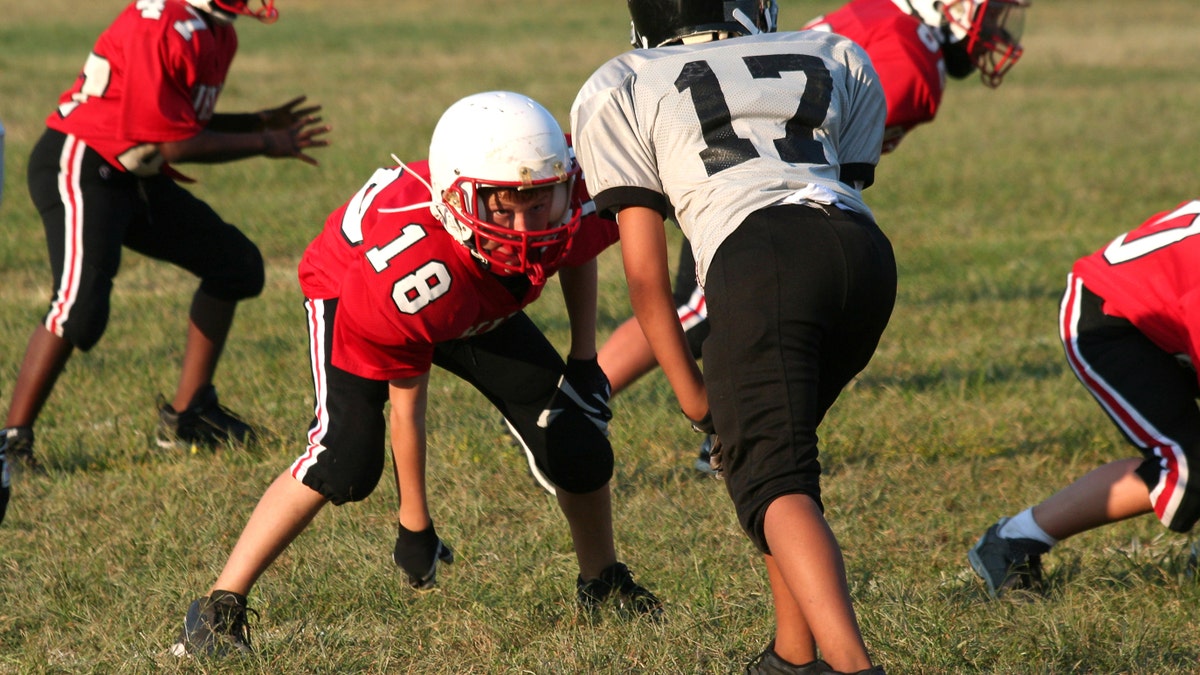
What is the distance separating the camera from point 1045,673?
3.21 m

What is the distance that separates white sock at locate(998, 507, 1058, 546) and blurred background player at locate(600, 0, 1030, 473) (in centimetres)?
126

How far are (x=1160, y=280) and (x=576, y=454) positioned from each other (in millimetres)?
1640

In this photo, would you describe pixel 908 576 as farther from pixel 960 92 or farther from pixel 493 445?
pixel 960 92

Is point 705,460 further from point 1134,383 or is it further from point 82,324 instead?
point 82,324

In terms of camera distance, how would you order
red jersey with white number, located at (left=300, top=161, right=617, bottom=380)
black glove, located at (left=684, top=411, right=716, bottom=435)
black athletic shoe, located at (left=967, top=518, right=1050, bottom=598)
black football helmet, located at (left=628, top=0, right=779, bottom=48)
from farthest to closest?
black athletic shoe, located at (left=967, top=518, right=1050, bottom=598) → red jersey with white number, located at (left=300, top=161, right=617, bottom=380) → black football helmet, located at (left=628, top=0, right=779, bottom=48) → black glove, located at (left=684, top=411, right=716, bottom=435)

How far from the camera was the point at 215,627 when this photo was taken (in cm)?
348

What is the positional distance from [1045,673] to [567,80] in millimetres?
13859

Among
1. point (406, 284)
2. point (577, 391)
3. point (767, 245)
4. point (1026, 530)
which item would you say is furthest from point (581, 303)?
point (1026, 530)

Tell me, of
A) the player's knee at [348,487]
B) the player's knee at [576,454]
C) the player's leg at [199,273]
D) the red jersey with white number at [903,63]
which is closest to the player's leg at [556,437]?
the player's knee at [576,454]

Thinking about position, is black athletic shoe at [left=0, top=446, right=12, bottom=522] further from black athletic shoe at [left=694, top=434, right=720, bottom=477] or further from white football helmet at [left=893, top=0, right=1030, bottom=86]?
white football helmet at [left=893, top=0, right=1030, bottom=86]

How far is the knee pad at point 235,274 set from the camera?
5.47 m

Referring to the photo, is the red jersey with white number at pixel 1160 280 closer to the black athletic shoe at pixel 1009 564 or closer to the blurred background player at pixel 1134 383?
the blurred background player at pixel 1134 383

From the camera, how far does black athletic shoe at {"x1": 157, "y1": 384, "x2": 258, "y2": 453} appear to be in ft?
17.4

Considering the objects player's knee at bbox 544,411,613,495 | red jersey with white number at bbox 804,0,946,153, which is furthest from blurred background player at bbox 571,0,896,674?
red jersey with white number at bbox 804,0,946,153
